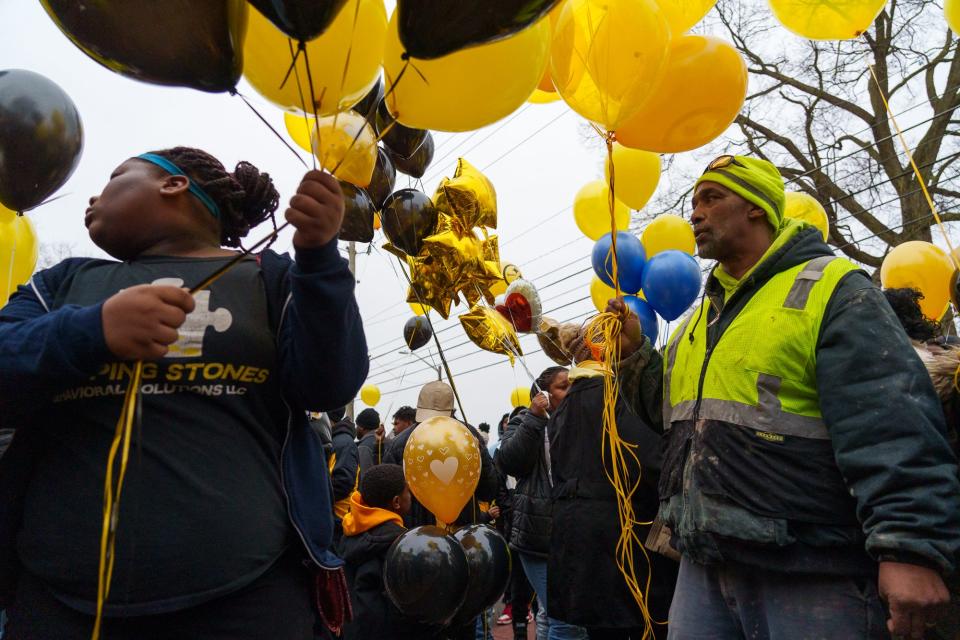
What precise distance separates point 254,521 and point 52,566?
1.16 feet

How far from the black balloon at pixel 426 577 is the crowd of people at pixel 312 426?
982 millimetres

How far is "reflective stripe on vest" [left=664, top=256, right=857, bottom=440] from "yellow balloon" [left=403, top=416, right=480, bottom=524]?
1635 millimetres

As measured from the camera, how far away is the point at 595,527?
3.27 m

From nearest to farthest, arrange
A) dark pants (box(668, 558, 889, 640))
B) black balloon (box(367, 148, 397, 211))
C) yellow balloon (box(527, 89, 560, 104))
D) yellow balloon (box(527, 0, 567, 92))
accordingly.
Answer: dark pants (box(668, 558, 889, 640))
yellow balloon (box(527, 0, 567, 92))
yellow balloon (box(527, 89, 560, 104))
black balloon (box(367, 148, 397, 211))

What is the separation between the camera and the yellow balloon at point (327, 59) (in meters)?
1.79

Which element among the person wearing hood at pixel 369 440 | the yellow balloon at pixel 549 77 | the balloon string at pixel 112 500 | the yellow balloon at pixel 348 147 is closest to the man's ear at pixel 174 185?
the balloon string at pixel 112 500

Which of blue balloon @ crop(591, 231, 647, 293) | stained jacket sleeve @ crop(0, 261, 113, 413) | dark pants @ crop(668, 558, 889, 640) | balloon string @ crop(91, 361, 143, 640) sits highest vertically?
blue balloon @ crop(591, 231, 647, 293)

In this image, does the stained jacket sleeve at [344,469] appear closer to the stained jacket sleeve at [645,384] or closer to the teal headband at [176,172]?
the stained jacket sleeve at [645,384]

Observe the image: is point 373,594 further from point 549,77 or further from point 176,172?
point 549,77

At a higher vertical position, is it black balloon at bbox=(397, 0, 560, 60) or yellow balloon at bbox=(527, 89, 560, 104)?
yellow balloon at bbox=(527, 89, 560, 104)

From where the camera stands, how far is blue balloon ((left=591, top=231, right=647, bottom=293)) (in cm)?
511

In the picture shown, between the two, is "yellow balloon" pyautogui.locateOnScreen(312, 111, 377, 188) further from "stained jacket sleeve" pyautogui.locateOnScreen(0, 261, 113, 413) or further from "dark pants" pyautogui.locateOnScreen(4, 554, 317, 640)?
"dark pants" pyautogui.locateOnScreen(4, 554, 317, 640)

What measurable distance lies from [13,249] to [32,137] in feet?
3.32

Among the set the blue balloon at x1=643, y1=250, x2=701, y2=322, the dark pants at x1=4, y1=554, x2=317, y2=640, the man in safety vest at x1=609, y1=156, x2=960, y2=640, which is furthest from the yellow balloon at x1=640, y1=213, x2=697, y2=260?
the dark pants at x1=4, y1=554, x2=317, y2=640
